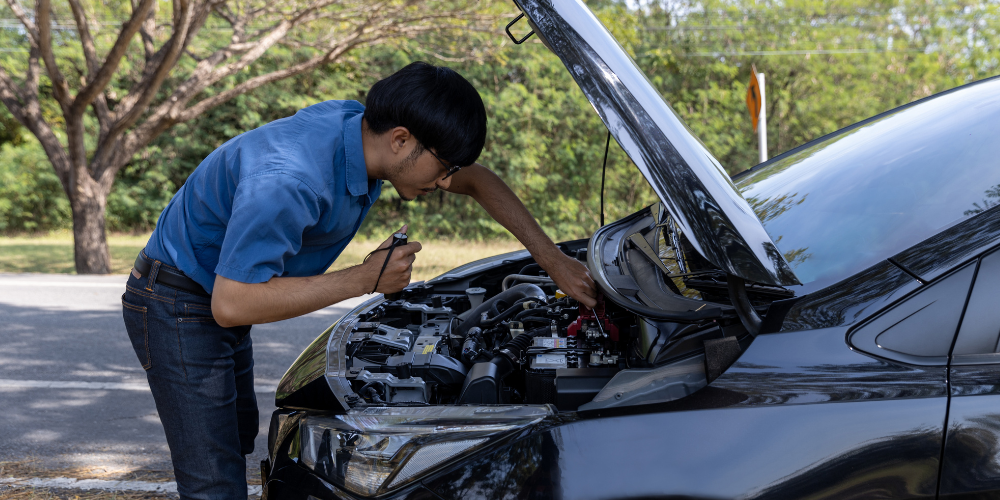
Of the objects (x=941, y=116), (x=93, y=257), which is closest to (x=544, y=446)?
(x=941, y=116)

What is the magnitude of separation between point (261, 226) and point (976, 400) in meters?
1.46

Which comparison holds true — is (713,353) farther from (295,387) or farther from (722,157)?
(722,157)

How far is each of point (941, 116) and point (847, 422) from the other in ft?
3.79

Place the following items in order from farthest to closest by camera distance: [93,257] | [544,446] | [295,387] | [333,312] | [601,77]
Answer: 1. [93,257]
2. [333,312]
3. [295,387]
4. [601,77]
5. [544,446]

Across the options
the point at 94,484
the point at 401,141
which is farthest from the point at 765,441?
the point at 94,484

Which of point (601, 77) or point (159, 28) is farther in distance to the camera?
point (159, 28)

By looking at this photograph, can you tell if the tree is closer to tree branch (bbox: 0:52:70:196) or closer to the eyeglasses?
tree branch (bbox: 0:52:70:196)

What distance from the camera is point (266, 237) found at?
1584 millimetres

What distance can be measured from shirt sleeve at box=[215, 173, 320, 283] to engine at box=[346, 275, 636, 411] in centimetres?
43

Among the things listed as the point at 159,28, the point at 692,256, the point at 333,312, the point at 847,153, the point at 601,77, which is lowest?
the point at 333,312

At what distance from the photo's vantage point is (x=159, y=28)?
10.7m

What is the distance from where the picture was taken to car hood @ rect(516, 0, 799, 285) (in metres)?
1.44

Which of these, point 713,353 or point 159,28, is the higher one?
point 159,28

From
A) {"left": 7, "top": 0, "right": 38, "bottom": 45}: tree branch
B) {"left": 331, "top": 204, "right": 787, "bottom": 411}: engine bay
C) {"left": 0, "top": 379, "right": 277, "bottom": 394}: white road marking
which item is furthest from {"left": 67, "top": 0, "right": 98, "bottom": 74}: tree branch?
{"left": 331, "top": 204, "right": 787, "bottom": 411}: engine bay
